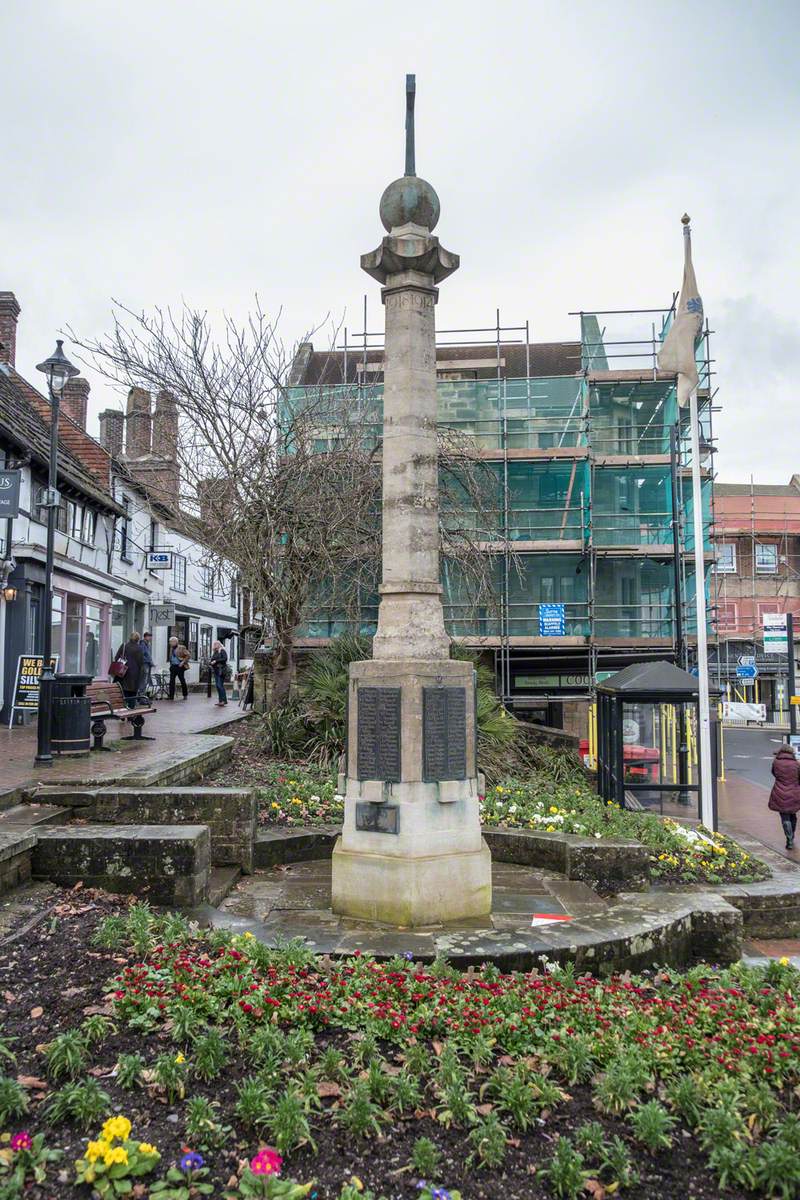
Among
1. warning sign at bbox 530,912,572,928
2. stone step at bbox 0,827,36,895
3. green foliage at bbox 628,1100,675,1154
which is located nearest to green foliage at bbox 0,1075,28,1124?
green foliage at bbox 628,1100,675,1154

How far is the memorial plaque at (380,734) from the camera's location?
6.12m

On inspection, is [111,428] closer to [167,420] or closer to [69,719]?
[167,420]

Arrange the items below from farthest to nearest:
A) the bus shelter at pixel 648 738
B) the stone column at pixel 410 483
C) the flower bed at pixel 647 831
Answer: the bus shelter at pixel 648 738
the flower bed at pixel 647 831
the stone column at pixel 410 483

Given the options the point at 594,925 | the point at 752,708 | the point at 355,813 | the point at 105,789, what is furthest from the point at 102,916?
the point at 752,708

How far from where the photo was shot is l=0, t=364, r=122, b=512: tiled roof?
1912 centimetres

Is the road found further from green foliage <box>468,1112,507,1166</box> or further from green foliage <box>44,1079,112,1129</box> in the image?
green foliage <box>44,1079,112,1129</box>

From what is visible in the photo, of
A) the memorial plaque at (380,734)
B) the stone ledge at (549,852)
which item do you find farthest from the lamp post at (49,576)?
the memorial plaque at (380,734)

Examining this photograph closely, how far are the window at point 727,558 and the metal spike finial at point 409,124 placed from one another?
38172mm

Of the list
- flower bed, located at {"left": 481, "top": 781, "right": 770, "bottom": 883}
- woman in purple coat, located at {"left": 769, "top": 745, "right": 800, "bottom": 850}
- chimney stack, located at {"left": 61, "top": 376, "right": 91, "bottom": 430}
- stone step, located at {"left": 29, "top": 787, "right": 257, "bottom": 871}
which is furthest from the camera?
chimney stack, located at {"left": 61, "top": 376, "right": 91, "bottom": 430}

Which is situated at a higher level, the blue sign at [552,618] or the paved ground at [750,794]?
the blue sign at [552,618]

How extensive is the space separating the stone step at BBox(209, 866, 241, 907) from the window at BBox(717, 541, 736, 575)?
3833 centimetres

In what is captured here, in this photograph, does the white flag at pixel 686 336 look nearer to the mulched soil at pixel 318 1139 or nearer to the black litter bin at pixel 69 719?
the black litter bin at pixel 69 719

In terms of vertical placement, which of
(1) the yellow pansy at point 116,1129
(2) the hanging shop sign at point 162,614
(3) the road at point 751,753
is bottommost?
(3) the road at point 751,753

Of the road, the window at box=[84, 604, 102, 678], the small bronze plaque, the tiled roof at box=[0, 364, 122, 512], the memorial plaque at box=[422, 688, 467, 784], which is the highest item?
the tiled roof at box=[0, 364, 122, 512]
